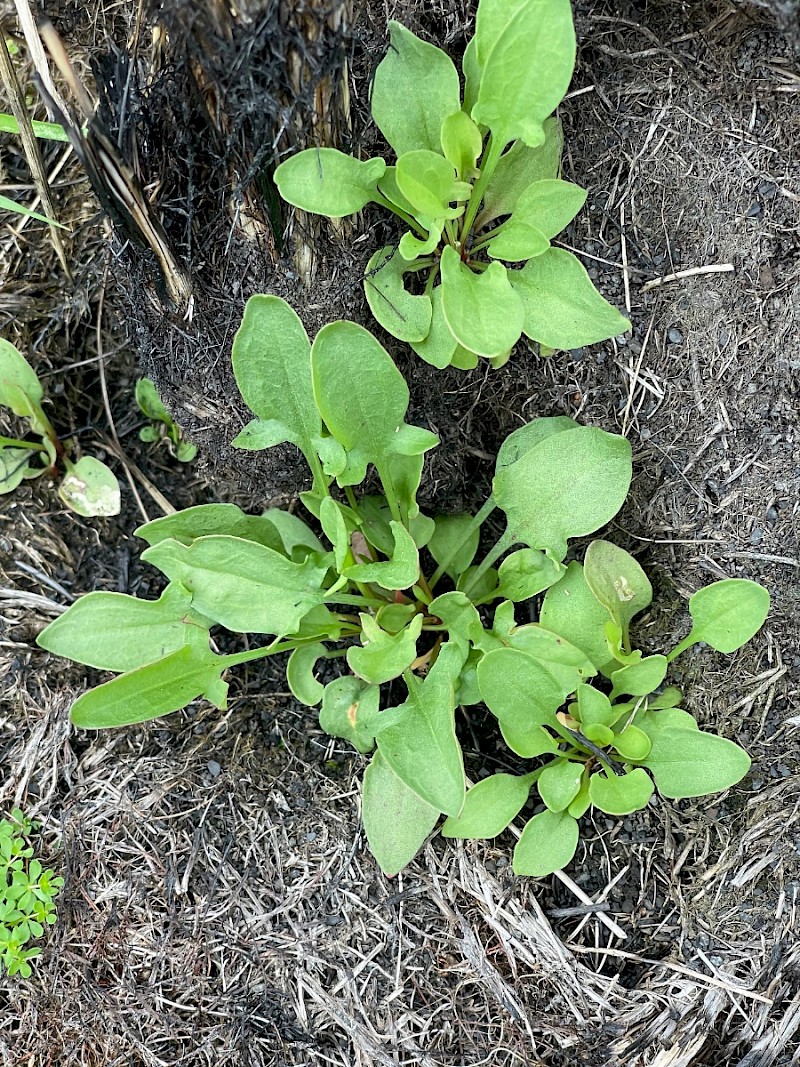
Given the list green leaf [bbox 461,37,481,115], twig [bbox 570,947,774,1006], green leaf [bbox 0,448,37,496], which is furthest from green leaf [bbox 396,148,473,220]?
twig [bbox 570,947,774,1006]

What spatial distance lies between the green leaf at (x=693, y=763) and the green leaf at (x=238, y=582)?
0.56 m

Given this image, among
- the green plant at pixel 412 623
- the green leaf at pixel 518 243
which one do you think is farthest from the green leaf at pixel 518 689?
the green leaf at pixel 518 243

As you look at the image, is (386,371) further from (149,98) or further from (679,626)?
(679,626)

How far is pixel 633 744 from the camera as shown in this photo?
1.29m

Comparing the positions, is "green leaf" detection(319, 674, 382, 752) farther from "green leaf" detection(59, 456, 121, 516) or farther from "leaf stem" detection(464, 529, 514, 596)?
"green leaf" detection(59, 456, 121, 516)

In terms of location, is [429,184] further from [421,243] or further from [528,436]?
[528,436]

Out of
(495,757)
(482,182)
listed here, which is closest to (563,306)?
(482,182)

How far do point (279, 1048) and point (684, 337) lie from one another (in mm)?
1302

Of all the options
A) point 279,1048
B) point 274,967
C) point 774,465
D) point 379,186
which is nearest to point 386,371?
point 379,186

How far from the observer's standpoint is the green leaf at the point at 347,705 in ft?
4.69

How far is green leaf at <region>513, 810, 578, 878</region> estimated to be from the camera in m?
1.33

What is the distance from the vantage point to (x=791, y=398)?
1301 mm

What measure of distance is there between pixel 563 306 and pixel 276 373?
43 centimetres

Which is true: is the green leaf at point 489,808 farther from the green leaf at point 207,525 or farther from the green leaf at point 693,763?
the green leaf at point 207,525
